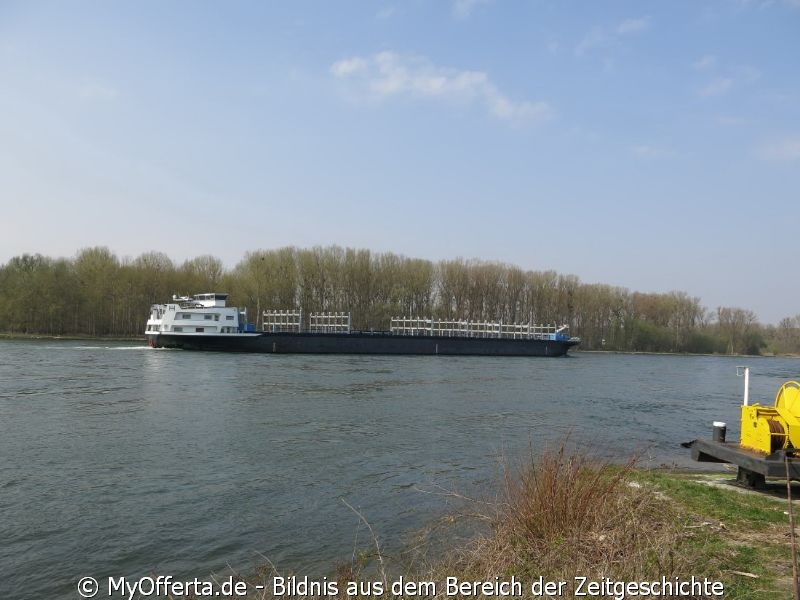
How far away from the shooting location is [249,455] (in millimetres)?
14047

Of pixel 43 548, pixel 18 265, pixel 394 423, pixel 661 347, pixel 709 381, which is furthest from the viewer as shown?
pixel 661 347

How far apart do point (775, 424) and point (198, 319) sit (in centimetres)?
5325

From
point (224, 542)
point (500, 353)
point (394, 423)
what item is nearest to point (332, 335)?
point (500, 353)

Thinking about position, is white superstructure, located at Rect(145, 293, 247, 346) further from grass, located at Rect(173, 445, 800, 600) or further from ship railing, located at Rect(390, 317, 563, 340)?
grass, located at Rect(173, 445, 800, 600)

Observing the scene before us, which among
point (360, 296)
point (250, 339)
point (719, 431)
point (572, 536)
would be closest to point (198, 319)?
point (250, 339)

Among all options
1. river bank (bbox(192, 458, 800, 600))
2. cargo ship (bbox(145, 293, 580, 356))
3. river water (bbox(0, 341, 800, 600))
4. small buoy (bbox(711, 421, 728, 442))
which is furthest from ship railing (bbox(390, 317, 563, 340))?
river bank (bbox(192, 458, 800, 600))

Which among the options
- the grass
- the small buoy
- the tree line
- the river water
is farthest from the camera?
the tree line

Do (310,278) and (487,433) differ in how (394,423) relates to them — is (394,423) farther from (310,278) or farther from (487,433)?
(310,278)

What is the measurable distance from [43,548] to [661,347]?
342ft

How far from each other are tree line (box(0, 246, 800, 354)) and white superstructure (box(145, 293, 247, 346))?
21.7 m

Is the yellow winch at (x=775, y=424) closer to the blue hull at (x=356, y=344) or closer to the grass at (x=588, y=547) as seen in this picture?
the grass at (x=588, y=547)

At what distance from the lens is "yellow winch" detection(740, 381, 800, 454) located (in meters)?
9.73

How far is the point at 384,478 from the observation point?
12.2 meters

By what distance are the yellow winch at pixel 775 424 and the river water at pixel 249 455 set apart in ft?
10.8
